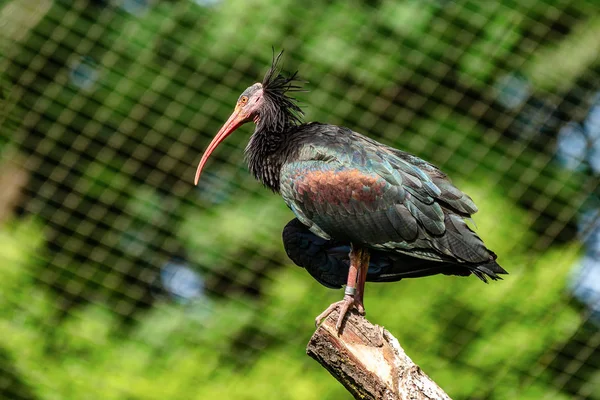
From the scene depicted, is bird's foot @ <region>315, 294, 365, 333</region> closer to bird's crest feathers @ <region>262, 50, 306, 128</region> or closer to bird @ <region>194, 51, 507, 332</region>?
bird @ <region>194, 51, 507, 332</region>

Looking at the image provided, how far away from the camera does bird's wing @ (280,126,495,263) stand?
3.80 meters

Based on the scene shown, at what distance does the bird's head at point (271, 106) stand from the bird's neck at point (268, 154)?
35mm

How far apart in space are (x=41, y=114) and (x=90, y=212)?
87cm

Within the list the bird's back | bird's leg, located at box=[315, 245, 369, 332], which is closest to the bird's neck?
the bird's back

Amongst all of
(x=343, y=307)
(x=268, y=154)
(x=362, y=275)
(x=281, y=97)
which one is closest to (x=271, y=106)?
A: (x=281, y=97)

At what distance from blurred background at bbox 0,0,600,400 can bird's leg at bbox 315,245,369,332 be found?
3.18m

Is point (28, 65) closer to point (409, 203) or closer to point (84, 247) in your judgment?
point (84, 247)

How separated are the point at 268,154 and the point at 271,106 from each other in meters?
0.29

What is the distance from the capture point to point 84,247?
7.71m

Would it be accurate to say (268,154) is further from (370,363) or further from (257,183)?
(257,183)

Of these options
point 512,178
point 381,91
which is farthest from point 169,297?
point 512,178

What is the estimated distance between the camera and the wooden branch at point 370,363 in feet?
10.6

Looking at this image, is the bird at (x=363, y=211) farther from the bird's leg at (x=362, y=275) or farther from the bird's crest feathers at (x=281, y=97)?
the bird's crest feathers at (x=281, y=97)

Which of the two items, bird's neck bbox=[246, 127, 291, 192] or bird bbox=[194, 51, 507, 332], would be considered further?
bird's neck bbox=[246, 127, 291, 192]
